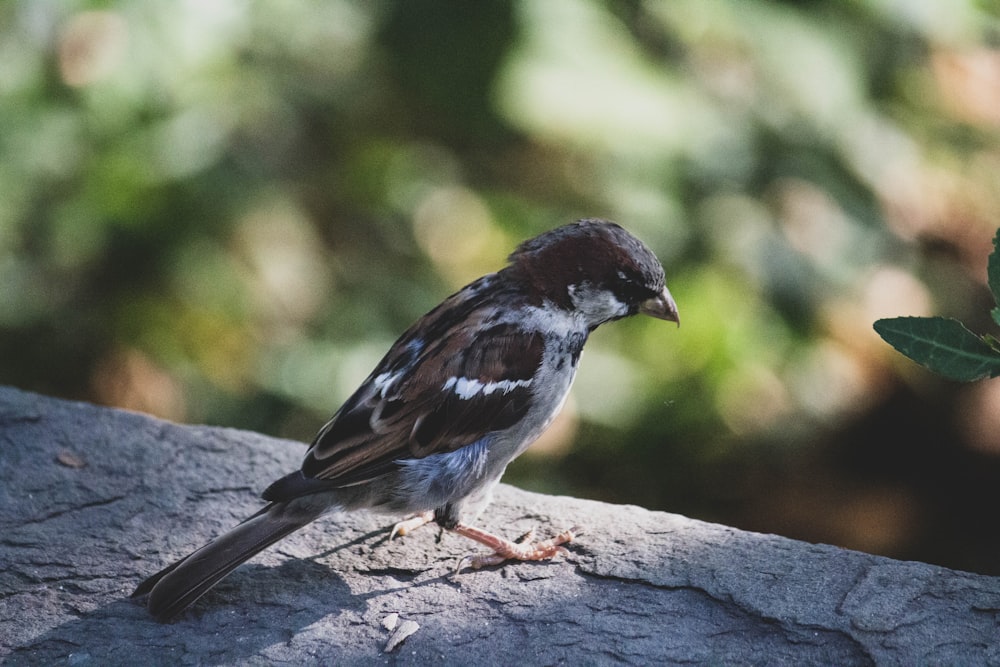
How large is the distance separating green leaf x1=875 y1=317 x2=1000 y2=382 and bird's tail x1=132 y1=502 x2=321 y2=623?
172cm

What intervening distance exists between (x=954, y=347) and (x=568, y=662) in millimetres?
1325

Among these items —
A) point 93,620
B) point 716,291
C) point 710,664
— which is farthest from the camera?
point 716,291

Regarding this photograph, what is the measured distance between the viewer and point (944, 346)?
3.18 meters

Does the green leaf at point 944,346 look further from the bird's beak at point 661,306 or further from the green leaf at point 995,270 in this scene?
the bird's beak at point 661,306

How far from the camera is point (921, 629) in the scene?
122 inches

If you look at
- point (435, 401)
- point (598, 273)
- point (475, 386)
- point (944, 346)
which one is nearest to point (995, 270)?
point (944, 346)

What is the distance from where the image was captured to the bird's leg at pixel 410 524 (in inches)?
151

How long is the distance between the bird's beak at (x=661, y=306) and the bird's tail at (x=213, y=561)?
4.08 ft

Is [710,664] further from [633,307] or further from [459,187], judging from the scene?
[459,187]

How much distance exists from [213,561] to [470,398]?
0.89 meters

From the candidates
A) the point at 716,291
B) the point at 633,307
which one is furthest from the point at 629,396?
the point at 633,307

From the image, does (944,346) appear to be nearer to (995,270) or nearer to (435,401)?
(995,270)

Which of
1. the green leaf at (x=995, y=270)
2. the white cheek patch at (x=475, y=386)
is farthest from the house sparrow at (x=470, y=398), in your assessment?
the green leaf at (x=995, y=270)

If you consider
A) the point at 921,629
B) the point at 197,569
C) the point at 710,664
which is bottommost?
the point at 197,569
